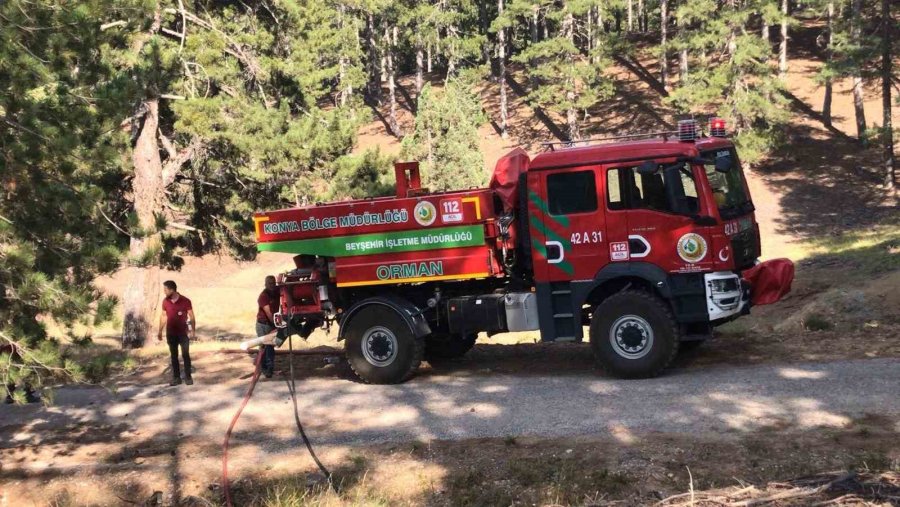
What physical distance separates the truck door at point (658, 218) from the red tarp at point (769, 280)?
0.92 meters

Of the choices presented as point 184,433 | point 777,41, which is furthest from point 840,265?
point 777,41

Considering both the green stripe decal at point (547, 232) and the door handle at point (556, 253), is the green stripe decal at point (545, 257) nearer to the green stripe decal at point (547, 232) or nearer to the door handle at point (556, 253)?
the door handle at point (556, 253)

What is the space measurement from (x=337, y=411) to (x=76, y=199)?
4.37m

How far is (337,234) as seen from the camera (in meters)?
12.2

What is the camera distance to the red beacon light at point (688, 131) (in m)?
11.5

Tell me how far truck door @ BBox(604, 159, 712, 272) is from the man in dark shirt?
215 inches

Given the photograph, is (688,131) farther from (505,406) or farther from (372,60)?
(372,60)

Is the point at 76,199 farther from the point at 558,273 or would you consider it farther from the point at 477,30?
the point at 477,30

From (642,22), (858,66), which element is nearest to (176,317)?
(858,66)

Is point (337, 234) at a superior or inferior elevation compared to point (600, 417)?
superior

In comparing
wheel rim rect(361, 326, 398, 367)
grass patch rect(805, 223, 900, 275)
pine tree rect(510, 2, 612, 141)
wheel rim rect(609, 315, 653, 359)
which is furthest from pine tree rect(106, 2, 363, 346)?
pine tree rect(510, 2, 612, 141)

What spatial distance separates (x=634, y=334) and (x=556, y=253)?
1513mm

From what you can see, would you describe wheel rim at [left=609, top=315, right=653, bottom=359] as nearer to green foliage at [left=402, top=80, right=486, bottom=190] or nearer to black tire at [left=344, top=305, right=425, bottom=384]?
black tire at [left=344, top=305, right=425, bottom=384]

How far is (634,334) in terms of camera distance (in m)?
11.2
